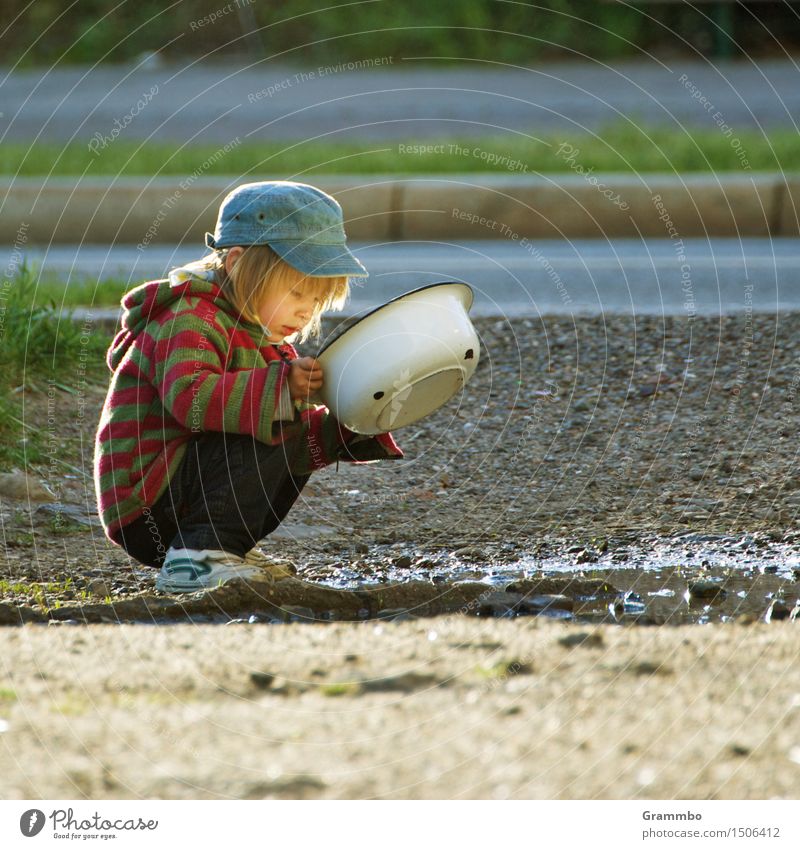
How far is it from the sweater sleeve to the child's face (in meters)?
0.14

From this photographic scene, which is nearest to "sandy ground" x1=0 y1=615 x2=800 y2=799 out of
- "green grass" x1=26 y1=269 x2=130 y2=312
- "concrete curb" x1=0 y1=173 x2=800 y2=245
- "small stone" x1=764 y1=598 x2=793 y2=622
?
"small stone" x1=764 y1=598 x2=793 y2=622

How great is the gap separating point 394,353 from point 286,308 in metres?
0.28

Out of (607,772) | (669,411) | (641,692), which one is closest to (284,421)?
(641,692)

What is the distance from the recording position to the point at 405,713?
5.99 ft

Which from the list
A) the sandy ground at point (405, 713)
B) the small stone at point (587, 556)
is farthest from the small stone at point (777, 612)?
the small stone at point (587, 556)

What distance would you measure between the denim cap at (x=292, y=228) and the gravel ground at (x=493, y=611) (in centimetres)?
66

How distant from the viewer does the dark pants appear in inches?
103

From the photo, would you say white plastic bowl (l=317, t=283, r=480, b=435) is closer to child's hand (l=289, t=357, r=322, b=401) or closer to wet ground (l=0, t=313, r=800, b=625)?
child's hand (l=289, t=357, r=322, b=401)

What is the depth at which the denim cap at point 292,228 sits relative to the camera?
2.58m

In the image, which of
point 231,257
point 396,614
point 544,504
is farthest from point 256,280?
point 544,504

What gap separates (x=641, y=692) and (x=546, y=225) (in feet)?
15.8

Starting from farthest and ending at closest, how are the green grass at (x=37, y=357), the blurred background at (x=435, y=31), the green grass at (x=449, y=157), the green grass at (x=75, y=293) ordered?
the blurred background at (x=435, y=31), the green grass at (x=449, y=157), the green grass at (x=75, y=293), the green grass at (x=37, y=357)

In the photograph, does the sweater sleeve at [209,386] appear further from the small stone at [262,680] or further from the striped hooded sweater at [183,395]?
the small stone at [262,680]

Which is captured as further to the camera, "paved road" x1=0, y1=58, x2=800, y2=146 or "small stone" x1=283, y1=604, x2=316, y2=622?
"paved road" x1=0, y1=58, x2=800, y2=146
